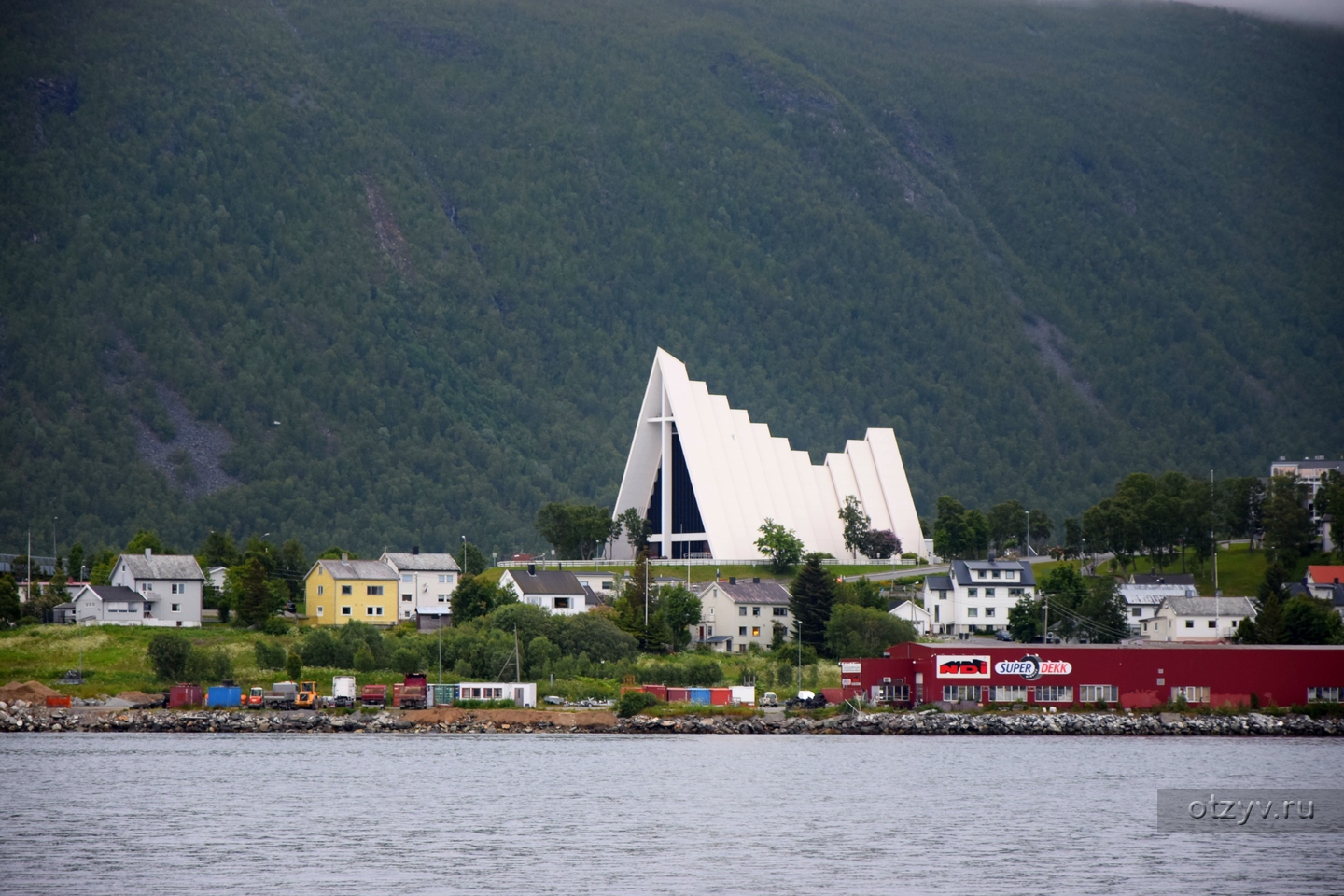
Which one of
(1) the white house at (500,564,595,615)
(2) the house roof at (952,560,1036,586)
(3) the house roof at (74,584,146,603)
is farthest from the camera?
(2) the house roof at (952,560,1036,586)

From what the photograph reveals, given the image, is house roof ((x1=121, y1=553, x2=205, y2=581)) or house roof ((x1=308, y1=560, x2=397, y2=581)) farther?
house roof ((x1=308, y1=560, x2=397, y2=581))

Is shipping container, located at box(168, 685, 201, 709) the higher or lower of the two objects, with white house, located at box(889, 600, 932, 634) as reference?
lower

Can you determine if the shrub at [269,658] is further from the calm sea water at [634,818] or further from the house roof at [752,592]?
the house roof at [752,592]

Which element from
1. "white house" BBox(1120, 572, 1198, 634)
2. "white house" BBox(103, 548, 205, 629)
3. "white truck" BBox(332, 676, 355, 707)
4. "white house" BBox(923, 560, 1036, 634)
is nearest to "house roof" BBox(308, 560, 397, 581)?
"white house" BBox(103, 548, 205, 629)

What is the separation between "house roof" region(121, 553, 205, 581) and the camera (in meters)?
65.4

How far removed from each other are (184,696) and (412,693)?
20.4 feet

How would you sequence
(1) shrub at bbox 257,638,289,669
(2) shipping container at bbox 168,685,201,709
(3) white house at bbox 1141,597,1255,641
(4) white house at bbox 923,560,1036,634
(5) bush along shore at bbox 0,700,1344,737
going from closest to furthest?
(5) bush along shore at bbox 0,700,1344,737
(2) shipping container at bbox 168,685,201,709
(1) shrub at bbox 257,638,289,669
(3) white house at bbox 1141,597,1255,641
(4) white house at bbox 923,560,1036,634

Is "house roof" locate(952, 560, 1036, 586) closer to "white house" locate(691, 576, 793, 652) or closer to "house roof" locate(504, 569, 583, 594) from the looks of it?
"white house" locate(691, 576, 793, 652)

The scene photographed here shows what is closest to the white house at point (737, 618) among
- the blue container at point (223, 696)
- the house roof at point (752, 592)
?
the house roof at point (752, 592)

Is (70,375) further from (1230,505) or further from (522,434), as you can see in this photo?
(1230,505)

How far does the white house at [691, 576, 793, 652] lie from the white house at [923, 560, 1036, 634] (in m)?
6.61

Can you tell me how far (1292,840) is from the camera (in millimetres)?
30406

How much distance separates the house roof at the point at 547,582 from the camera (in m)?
69.4

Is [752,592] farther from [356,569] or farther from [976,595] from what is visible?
[356,569]
